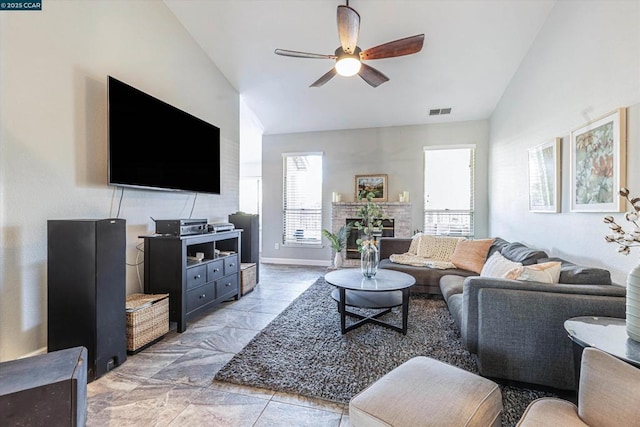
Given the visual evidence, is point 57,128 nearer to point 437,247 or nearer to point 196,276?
point 196,276

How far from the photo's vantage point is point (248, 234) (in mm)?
4406

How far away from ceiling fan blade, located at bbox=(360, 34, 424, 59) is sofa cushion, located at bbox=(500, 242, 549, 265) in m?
2.19

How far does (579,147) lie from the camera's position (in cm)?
256

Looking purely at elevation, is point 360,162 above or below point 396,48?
below

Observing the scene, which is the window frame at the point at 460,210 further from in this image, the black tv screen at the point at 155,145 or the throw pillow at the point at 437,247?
the black tv screen at the point at 155,145

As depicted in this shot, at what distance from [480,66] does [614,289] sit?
3.44 meters

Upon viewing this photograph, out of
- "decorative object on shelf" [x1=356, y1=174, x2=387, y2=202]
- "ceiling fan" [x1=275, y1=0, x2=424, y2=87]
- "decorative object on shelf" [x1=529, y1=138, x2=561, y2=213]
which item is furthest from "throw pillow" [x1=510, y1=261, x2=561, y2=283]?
"decorative object on shelf" [x1=356, y1=174, x2=387, y2=202]

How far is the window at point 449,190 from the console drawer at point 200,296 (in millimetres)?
3990

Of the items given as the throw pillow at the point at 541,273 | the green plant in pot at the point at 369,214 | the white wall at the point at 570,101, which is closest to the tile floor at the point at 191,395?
the throw pillow at the point at 541,273

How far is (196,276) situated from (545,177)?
3.85 metres

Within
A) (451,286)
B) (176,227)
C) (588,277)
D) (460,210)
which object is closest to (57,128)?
(176,227)

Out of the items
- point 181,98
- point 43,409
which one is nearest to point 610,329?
point 43,409

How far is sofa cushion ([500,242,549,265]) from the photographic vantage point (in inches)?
107

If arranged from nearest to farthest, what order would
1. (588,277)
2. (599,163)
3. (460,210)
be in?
(588,277), (599,163), (460,210)
